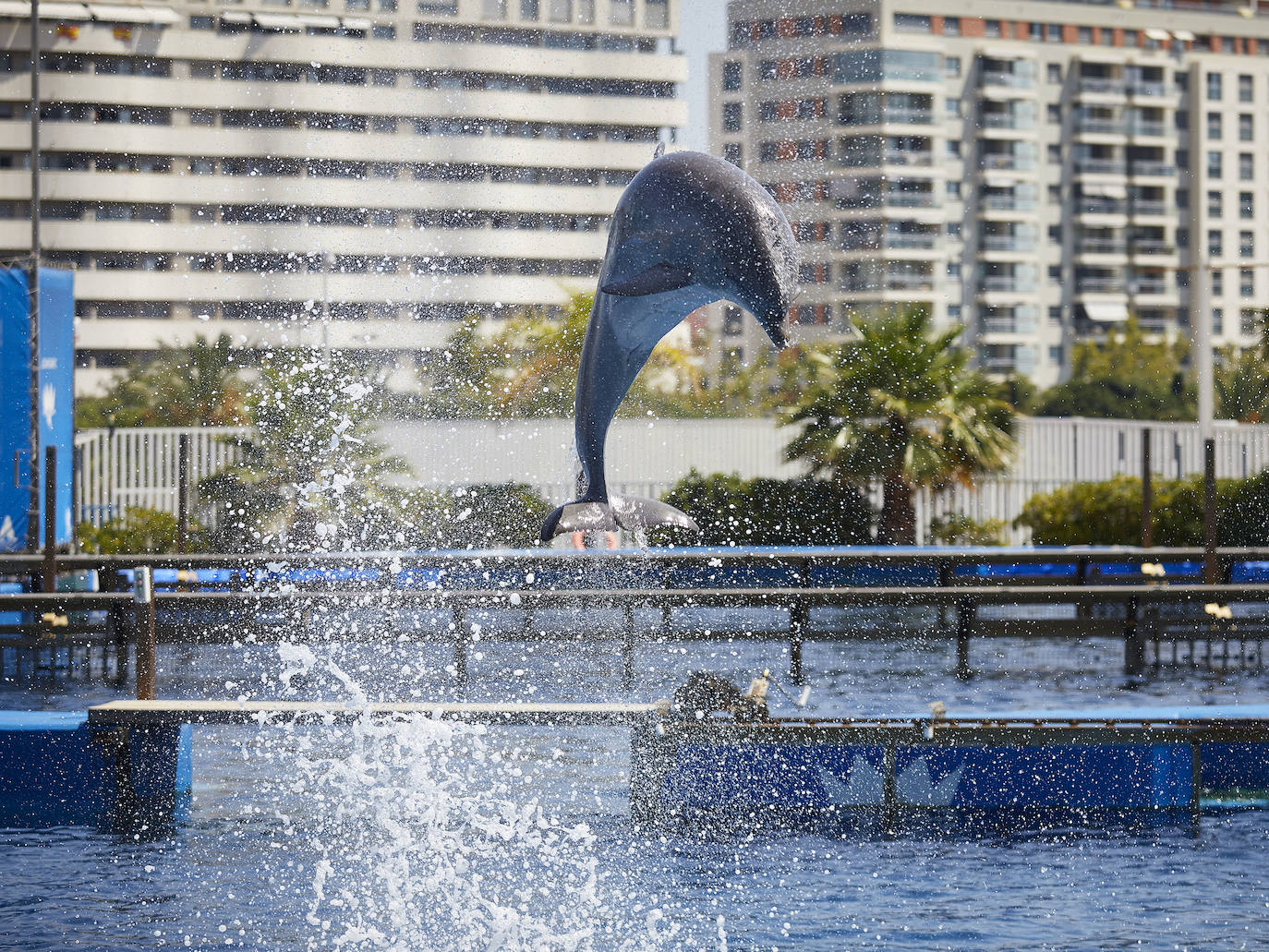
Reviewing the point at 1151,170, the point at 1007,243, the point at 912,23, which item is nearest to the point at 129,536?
the point at 912,23

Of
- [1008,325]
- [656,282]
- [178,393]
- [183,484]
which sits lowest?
[183,484]

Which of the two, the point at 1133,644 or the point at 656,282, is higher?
the point at 656,282

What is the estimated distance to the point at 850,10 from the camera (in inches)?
2149

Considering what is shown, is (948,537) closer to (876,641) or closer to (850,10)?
(876,641)

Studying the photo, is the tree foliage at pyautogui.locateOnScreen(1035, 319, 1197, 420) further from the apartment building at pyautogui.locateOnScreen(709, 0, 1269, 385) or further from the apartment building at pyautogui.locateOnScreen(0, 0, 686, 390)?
the apartment building at pyautogui.locateOnScreen(0, 0, 686, 390)

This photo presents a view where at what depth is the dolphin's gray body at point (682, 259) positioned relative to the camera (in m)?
6.38

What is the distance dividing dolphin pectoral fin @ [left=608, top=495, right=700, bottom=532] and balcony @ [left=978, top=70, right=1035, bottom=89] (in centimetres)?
5315

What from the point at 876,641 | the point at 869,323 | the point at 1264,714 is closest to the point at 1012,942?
the point at 1264,714

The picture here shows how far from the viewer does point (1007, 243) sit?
58969 millimetres

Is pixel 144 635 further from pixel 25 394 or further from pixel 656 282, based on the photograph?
pixel 25 394

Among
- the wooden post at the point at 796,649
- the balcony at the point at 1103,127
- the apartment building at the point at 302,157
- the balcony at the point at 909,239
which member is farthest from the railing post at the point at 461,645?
the balcony at the point at 1103,127

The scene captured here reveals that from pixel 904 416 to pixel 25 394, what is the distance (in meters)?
13.1

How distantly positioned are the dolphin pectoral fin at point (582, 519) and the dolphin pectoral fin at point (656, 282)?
1438mm

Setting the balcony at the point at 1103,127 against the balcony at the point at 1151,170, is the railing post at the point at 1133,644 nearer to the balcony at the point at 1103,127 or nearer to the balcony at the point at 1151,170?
the balcony at the point at 1103,127
